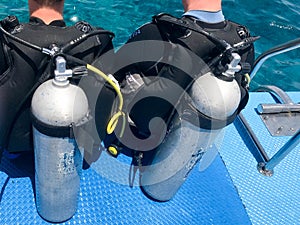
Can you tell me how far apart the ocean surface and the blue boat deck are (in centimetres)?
205

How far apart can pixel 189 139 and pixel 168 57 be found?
430 mm

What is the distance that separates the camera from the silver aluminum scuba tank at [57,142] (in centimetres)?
138

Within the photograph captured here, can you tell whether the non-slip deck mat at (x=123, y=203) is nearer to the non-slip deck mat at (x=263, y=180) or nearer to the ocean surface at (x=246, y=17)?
the non-slip deck mat at (x=263, y=180)

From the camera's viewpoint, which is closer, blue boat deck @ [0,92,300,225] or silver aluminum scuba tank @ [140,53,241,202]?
silver aluminum scuba tank @ [140,53,241,202]

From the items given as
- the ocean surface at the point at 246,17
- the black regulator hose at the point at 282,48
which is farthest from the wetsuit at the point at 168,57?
the ocean surface at the point at 246,17

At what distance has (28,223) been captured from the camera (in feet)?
6.11

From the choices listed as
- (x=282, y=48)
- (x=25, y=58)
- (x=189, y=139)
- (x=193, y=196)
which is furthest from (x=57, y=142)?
(x=282, y=48)

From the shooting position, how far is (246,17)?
203 inches

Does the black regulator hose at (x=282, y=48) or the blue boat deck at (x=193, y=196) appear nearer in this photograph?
the blue boat deck at (x=193, y=196)

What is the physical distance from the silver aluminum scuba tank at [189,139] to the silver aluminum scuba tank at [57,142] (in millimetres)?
486

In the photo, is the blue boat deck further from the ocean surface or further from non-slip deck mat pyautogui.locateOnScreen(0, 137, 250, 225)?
the ocean surface

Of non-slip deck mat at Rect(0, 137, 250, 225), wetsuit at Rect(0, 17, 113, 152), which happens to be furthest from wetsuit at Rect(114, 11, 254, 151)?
non-slip deck mat at Rect(0, 137, 250, 225)

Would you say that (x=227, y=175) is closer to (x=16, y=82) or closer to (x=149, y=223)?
(x=149, y=223)

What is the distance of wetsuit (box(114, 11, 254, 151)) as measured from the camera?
168 cm
